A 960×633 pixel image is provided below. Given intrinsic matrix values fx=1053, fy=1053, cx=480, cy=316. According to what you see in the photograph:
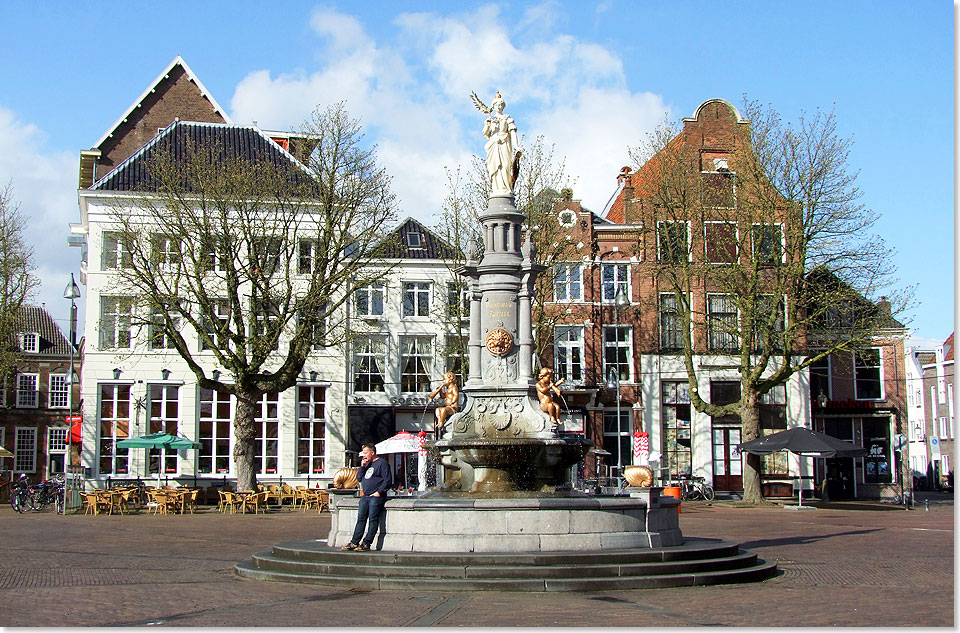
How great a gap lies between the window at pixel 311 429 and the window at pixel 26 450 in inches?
1094

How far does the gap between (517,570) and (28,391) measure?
61.2 m

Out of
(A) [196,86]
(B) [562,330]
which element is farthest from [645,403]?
(A) [196,86]

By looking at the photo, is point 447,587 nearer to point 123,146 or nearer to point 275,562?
point 275,562

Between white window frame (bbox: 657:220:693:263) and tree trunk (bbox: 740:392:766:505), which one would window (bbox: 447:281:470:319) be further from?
tree trunk (bbox: 740:392:766:505)

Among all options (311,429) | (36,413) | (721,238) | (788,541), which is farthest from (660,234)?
(36,413)

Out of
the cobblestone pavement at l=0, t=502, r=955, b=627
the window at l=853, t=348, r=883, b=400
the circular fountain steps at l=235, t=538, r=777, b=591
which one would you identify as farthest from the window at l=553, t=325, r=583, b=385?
the circular fountain steps at l=235, t=538, r=777, b=591

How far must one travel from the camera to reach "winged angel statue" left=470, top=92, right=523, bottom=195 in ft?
73.3

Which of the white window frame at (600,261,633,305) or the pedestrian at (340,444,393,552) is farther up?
the white window frame at (600,261,633,305)

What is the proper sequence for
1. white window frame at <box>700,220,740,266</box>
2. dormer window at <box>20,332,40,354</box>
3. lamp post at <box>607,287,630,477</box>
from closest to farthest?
1. white window frame at <box>700,220,740,266</box>
2. lamp post at <box>607,287,630,477</box>
3. dormer window at <box>20,332,40,354</box>

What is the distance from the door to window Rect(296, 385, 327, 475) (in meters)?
17.2

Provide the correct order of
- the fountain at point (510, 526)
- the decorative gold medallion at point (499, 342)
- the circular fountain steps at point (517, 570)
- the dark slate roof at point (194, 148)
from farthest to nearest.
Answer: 1. the dark slate roof at point (194, 148)
2. the decorative gold medallion at point (499, 342)
3. the fountain at point (510, 526)
4. the circular fountain steps at point (517, 570)

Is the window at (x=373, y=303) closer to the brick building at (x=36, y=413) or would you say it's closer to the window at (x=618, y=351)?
the window at (x=618, y=351)

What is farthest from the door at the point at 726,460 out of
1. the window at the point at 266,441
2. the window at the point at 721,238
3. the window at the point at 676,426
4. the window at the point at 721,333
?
the window at the point at 266,441

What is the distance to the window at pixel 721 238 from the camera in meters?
39.6
